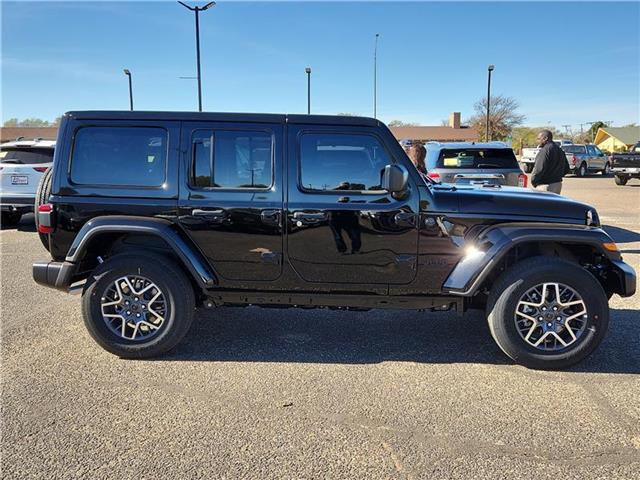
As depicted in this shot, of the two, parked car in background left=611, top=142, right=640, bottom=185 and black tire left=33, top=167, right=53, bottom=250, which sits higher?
parked car in background left=611, top=142, right=640, bottom=185

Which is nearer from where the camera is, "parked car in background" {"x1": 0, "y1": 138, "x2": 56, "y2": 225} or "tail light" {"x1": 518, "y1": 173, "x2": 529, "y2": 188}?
"tail light" {"x1": 518, "y1": 173, "x2": 529, "y2": 188}

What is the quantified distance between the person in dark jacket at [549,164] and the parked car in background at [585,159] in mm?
21796

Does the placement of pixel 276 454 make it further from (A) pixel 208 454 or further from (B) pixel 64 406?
(B) pixel 64 406

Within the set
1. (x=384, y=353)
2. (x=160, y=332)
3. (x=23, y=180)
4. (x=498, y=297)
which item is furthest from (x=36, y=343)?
(x=23, y=180)

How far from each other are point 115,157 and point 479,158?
20.7 feet

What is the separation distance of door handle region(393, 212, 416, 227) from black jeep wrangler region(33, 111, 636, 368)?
0.01 meters

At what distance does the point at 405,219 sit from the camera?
12.8ft

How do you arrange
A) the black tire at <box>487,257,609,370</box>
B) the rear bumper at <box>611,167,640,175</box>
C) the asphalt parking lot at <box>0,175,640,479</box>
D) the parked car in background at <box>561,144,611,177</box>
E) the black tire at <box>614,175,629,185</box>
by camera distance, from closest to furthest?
the asphalt parking lot at <box>0,175,640,479</box> < the black tire at <box>487,257,609,370</box> < the rear bumper at <box>611,167,640,175</box> < the black tire at <box>614,175,629,185</box> < the parked car in background at <box>561,144,611,177</box>

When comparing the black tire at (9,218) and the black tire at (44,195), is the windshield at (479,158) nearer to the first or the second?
the black tire at (44,195)

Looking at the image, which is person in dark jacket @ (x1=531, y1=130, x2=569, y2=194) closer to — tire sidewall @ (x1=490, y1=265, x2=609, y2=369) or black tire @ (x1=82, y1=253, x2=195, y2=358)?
tire sidewall @ (x1=490, y1=265, x2=609, y2=369)

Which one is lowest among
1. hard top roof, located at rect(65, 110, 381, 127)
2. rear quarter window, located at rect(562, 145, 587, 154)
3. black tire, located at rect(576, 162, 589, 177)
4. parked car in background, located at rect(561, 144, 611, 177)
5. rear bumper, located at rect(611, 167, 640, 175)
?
hard top roof, located at rect(65, 110, 381, 127)

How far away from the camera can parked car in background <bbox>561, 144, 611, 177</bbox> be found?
2758 cm

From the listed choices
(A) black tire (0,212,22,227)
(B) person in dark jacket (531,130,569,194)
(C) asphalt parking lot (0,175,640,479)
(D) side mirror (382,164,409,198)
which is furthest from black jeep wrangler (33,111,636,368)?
(A) black tire (0,212,22,227)

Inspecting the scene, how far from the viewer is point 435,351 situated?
166 inches
